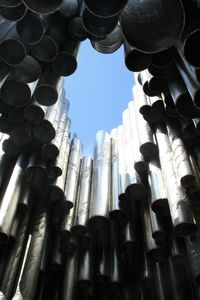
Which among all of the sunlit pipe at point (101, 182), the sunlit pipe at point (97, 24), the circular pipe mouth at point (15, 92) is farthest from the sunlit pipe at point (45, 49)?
the sunlit pipe at point (101, 182)

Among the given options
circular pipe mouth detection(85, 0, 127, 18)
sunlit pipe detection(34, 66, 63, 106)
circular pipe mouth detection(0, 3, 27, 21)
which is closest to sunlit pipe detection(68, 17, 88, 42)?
sunlit pipe detection(34, 66, 63, 106)

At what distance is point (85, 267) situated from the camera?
221 inches

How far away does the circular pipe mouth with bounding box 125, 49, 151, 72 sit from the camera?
3.92m

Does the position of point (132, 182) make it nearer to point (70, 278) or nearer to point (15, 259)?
point (70, 278)

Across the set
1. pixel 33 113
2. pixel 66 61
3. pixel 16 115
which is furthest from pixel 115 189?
pixel 66 61

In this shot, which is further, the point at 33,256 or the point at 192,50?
the point at 33,256

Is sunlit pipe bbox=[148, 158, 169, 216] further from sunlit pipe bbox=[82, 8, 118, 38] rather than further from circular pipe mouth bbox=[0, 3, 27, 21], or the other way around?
circular pipe mouth bbox=[0, 3, 27, 21]

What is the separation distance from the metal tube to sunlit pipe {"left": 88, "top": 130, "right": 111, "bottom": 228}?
12.5 inches

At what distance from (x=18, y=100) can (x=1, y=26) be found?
85 cm

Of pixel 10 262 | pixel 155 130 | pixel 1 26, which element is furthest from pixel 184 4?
pixel 10 262

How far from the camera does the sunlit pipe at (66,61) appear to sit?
422 centimetres

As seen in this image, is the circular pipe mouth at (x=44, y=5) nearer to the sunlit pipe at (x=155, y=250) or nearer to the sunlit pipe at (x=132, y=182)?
the sunlit pipe at (x=132, y=182)

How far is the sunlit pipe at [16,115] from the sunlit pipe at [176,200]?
1.94m

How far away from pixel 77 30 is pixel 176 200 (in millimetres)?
2206
